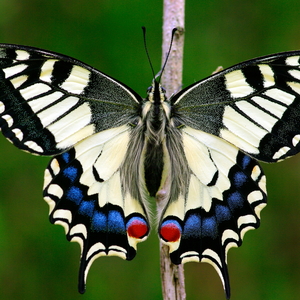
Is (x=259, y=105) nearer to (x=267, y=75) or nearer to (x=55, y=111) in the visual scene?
(x=267, y=75)

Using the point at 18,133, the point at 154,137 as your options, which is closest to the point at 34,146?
the point at 18,133

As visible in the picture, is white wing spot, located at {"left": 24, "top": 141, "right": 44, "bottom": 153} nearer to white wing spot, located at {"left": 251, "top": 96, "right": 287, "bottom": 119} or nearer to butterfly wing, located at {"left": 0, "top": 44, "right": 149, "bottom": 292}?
butterfly wing, located at {"left": 0, "top": 44, "right": 149, "bottom": 292}

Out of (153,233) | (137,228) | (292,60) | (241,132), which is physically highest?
(292,60)

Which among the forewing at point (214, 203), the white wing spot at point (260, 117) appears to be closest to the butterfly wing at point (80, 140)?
the forewing at point (214, 203)

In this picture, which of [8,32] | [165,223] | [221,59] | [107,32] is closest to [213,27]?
[221,59]

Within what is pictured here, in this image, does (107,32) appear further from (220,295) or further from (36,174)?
(220,295)

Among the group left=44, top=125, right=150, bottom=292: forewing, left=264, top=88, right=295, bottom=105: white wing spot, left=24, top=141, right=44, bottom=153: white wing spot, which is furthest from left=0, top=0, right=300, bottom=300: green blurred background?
left=264, top=88, right=295, bottom=105: white wing spot
